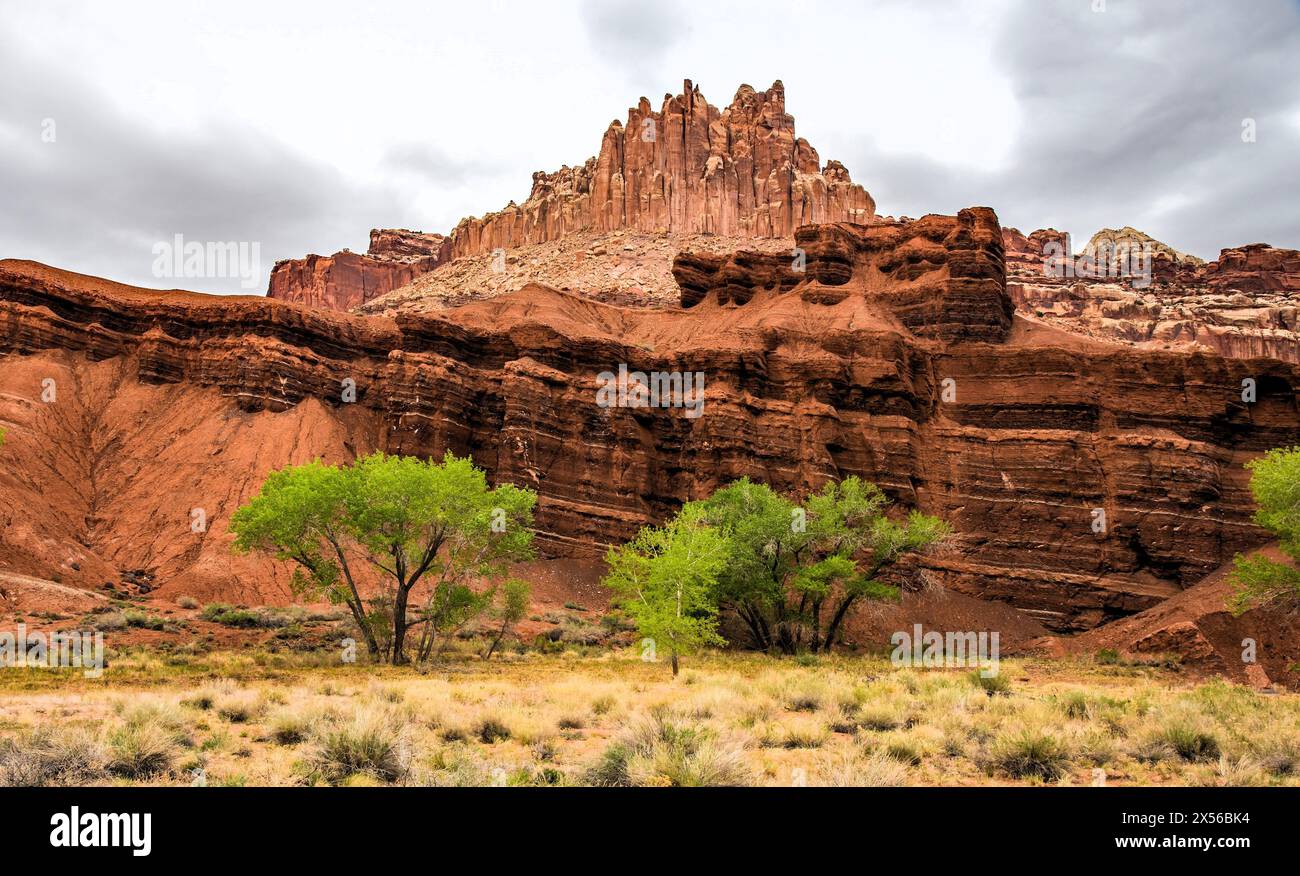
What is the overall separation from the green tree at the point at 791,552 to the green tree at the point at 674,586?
4542 mm

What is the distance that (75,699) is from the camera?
55.0 ft

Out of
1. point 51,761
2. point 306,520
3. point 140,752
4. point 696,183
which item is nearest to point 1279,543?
point 140,752

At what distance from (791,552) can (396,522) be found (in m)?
17.9

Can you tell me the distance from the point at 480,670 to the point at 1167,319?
497ft

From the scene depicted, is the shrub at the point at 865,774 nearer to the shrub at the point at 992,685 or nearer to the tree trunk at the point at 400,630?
the shrub at the point at 992,685

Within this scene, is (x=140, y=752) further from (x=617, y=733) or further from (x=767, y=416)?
(x=767, y=416)

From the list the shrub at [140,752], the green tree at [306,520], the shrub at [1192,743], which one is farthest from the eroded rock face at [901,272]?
the shrub at [140,752]

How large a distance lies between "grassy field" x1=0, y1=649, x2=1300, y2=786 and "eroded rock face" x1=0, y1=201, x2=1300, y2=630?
117 ft

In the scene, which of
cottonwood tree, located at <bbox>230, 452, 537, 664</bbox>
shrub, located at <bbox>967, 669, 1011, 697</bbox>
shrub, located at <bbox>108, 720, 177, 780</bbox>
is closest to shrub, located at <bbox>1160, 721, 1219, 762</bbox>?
shrub, located at <bbox>967, 669, 1011, 697</bbox>

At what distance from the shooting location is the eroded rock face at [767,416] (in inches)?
2146

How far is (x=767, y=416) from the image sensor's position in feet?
201
